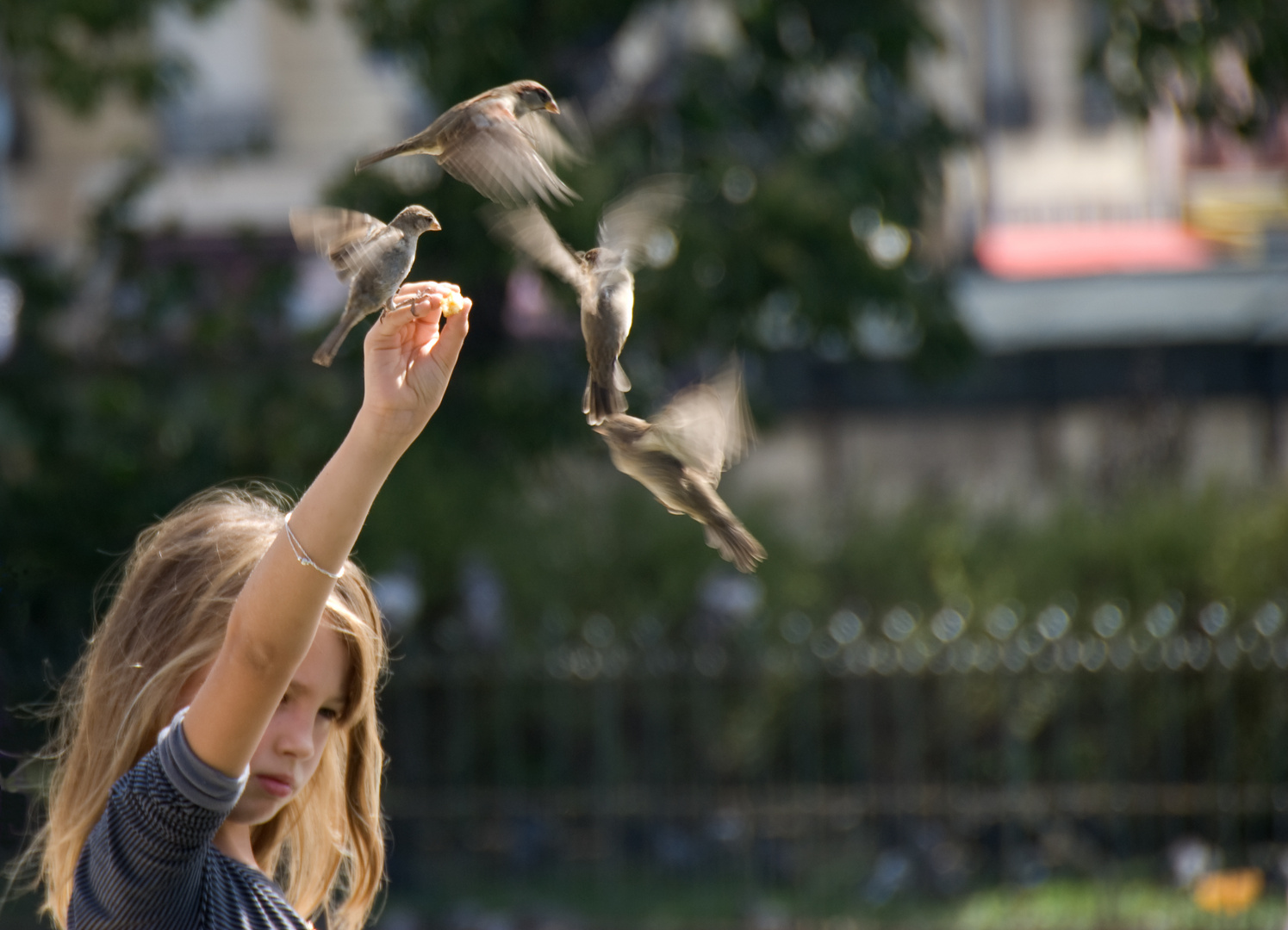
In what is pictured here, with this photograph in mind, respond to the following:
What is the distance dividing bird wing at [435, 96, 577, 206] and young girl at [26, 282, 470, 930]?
14cm

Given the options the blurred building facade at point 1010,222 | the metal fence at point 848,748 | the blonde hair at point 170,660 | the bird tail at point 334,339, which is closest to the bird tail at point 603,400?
the bird tail at point 334,339

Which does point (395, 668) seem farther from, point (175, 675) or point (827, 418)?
point (827, 418)

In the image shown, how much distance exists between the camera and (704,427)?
4.74 feet

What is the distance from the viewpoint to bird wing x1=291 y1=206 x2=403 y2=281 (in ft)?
4.71

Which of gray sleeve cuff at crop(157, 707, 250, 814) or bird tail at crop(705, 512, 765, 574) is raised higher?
bird tail at crop(705, 512, 765, 574)

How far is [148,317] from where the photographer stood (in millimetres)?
7262

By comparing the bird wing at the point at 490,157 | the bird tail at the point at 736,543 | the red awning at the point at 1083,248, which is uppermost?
the bird wing at the point at 490,157

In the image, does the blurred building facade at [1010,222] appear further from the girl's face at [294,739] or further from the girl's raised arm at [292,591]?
the girl's raised arm at [292,591]

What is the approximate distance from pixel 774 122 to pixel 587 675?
297 cm

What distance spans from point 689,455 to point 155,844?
0.62 metres

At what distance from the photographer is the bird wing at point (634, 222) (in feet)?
5.62

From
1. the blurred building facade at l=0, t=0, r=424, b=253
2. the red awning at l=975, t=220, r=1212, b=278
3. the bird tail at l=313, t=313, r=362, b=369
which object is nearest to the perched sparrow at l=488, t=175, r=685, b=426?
the bird tail at l=313, t=313, r=362, b=369

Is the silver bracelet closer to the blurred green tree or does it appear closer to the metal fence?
the metal fence

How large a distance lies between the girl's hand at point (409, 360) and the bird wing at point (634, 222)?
0.31m
